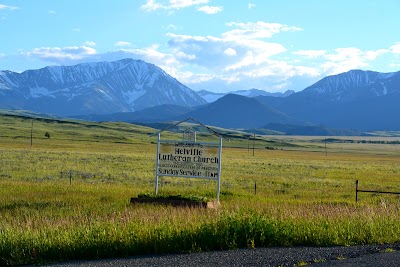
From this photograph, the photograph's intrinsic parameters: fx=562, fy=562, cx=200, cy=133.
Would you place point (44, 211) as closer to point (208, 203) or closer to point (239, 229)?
point (208, 203)

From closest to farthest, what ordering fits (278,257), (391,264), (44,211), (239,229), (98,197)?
(391,264)
(278,257)
(239,229)
(44,211)
(98,197)

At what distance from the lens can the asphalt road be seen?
944 cm

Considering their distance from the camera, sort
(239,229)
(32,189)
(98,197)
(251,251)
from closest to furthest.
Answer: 1. (251,251)
2. (239,229)
3. (98,197)
4. (32,189)

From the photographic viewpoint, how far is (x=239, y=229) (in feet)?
37.5

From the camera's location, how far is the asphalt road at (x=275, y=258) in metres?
9.44

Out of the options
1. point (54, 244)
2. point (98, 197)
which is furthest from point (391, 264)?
point (98, 197)

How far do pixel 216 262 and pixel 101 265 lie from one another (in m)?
1.96

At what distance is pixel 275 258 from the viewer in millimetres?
9828

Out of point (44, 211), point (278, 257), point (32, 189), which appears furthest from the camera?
point (32, 189)

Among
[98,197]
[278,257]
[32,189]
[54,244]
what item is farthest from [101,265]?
[32,189]

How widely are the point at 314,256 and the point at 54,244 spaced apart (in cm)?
479

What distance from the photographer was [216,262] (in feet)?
31.7

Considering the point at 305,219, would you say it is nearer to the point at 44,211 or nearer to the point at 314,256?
the point at 314,256

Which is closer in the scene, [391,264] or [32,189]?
[391,264]
